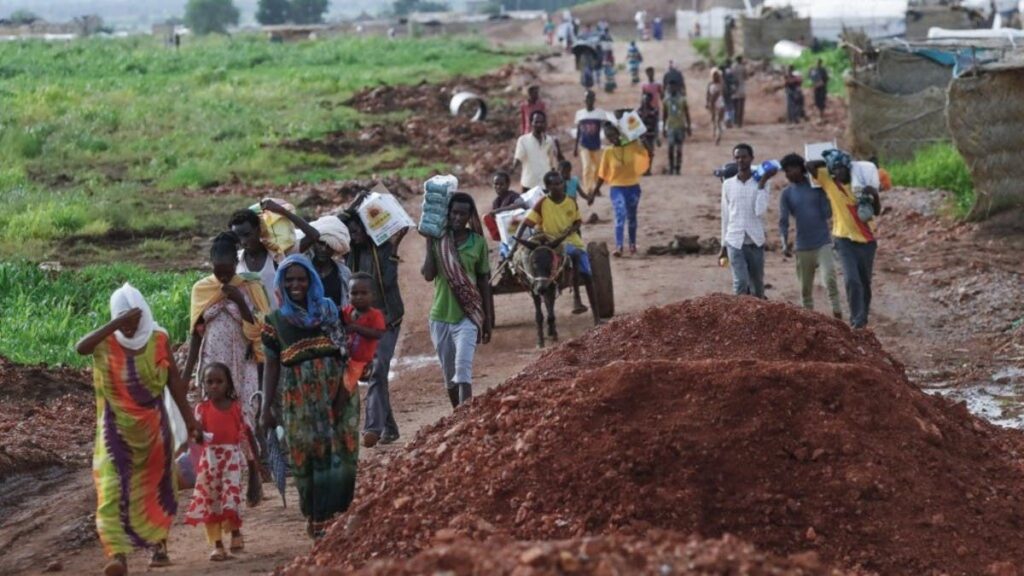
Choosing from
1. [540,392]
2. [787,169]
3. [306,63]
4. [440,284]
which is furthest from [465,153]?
[306,63]

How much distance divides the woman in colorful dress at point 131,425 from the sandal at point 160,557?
13cm

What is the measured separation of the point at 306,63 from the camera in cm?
5722

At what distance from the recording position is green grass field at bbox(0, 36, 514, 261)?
75.6ft

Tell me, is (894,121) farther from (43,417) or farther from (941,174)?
(43,417)

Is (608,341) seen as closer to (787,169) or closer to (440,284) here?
(440,284)

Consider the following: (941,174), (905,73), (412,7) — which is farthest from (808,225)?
(412,7)

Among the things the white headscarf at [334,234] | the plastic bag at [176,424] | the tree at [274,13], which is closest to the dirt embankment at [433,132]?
the white headscarf at [334,234]

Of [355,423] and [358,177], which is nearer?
[355,423]

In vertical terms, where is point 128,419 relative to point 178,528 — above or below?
above

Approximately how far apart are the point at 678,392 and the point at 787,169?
587cm

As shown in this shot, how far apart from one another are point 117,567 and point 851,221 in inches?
289

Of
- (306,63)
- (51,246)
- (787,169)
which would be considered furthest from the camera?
(306,63)

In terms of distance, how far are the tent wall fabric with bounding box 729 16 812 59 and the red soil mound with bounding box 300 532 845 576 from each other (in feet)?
157

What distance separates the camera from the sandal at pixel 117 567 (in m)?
8.04
